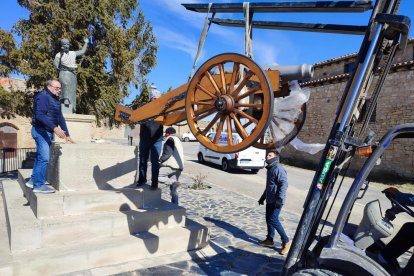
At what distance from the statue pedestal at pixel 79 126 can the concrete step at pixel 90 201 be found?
5.35 ft

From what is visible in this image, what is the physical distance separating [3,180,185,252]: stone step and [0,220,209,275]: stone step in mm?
105

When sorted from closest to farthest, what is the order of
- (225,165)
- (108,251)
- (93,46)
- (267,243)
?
(108,251)
(267,243)
(93,46)
(225,165)

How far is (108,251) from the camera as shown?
4.16 meters

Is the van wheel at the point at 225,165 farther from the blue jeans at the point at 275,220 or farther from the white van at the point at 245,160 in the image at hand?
the blue jeans at the point at 275,220

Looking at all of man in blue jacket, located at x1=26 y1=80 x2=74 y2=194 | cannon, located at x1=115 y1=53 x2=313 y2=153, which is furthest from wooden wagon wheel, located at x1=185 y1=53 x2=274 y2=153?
man in blue jacket, located at x1=26 y1=80 x2=74 y2=194

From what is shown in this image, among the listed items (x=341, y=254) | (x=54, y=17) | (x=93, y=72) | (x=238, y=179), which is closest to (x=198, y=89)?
(x=341, y=254)

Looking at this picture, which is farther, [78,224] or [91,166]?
[91,166]

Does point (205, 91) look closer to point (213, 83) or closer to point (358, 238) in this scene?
point (213, 83)

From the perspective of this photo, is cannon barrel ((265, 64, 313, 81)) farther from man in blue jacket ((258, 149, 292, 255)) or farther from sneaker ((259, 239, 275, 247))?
sneaker ((259, 239, 275, 247))

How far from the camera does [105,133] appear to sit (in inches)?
1705

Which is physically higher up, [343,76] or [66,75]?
[343,76]

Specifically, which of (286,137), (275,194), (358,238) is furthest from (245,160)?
(358,238)

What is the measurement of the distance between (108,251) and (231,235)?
95.2 inches

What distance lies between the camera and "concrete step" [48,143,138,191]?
4922 millimetres
